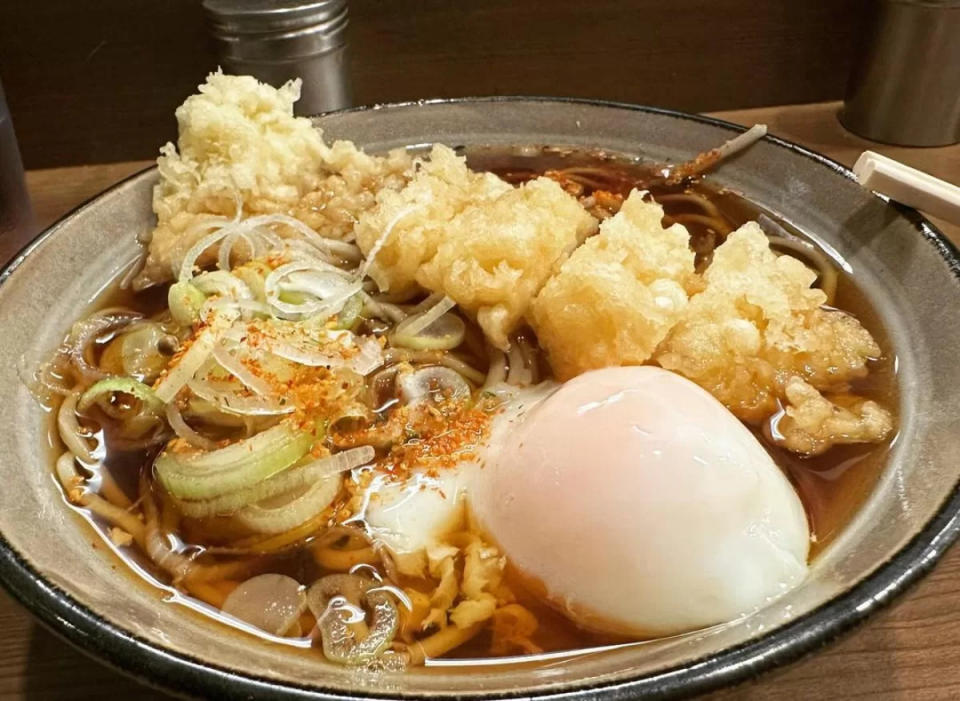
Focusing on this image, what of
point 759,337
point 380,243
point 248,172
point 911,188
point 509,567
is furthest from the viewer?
point 248,172

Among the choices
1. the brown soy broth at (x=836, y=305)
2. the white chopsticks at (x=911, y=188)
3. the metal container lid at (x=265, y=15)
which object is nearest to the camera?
the brown soy broth at (x=836, y=305)

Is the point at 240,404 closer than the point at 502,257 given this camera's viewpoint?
Yes

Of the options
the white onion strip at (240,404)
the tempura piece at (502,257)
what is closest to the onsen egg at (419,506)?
the white onion strip at (240,404)

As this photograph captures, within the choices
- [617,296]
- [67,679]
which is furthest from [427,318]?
[67,679]

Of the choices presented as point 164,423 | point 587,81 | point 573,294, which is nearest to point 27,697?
point 164,423

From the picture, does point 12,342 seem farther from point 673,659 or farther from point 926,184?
point 926,184

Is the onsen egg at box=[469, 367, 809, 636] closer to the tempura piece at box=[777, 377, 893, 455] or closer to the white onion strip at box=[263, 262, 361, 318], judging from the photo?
the tempura piece at box=[777, 377, 893, 455]

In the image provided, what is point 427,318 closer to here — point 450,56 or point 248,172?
point 248,172

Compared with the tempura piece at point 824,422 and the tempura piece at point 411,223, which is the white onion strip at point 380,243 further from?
the tempura piece at point 824,422
